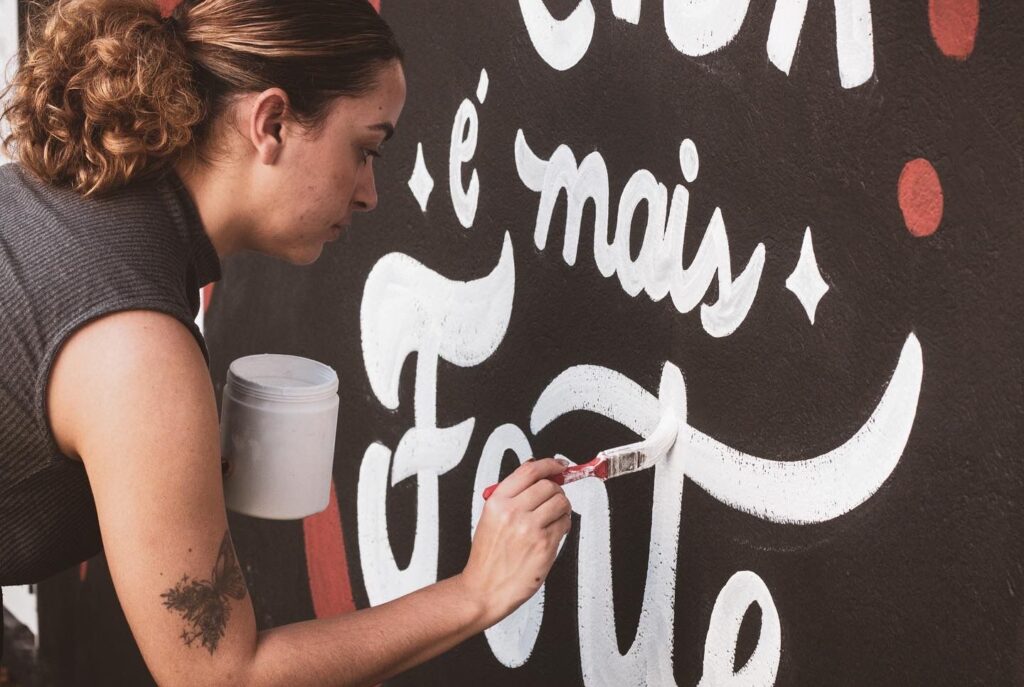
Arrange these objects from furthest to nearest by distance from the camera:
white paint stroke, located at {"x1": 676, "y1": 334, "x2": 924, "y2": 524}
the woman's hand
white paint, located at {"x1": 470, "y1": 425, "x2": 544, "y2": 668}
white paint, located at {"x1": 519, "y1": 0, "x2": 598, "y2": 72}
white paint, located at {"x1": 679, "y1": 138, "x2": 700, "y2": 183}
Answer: white paint, located at {"x1": 470, "y1": 425, "x2": 544, "y2": 668}, white paint, located at {"x1": 519, "y1": 0, "x2": 598, "y2": 72}, white paint, located at {"x1": 679, "y1": 138, "x2": 700, "y2": 183}, the woman's hand, white paint stroke, located at {"x1": 676, "y1": 334, "x2": 924, "y2": 524}

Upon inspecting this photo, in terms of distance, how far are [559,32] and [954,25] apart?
922mm

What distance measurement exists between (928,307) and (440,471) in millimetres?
1405

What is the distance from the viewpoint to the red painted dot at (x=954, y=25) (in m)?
1.61

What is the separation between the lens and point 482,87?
261cm

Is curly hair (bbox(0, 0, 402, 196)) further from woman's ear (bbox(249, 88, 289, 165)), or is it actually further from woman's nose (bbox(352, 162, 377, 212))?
woman's nose (bbox(352, 162, 377, 212))

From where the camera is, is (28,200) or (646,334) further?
(646,334)

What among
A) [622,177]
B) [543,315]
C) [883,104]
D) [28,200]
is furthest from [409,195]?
[883,104]

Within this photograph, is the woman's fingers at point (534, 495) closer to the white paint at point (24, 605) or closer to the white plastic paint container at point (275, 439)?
the white plastic paint container at point (275, 439)

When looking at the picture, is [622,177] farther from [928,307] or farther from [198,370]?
[198,370]

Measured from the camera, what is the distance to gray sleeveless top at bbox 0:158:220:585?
5.38 feet

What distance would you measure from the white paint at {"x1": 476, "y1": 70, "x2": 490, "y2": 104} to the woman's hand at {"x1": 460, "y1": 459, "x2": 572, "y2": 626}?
102cm

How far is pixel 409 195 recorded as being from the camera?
2883 millimetres

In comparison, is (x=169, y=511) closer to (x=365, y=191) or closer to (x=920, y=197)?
(x=365, y=191)

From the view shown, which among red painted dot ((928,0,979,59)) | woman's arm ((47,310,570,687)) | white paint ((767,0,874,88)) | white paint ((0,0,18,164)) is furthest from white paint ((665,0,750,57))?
white paint ((0,0,18,164))
